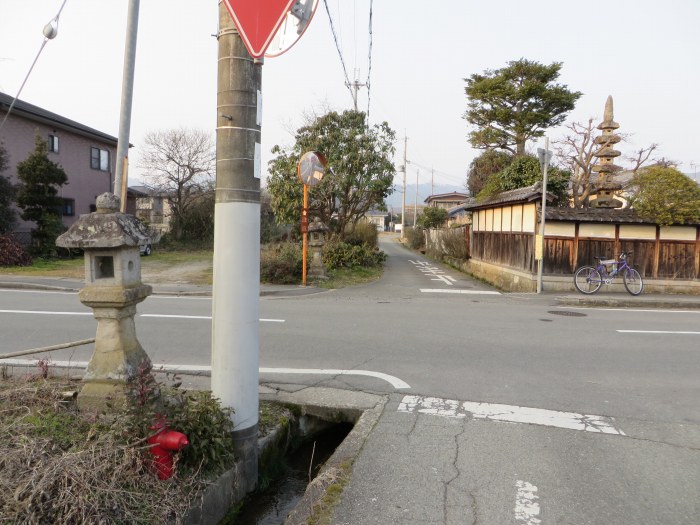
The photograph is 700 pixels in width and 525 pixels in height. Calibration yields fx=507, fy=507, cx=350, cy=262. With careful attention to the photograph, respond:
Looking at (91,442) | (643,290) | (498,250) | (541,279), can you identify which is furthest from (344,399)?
(498,250)

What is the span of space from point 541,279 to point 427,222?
25.3m

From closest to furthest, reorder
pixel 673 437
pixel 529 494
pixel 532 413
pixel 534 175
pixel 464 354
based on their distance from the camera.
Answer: pixel 529 494 → pixel 673 437 → pixel 532 413 → pixel 464 354 → pixel 534 175

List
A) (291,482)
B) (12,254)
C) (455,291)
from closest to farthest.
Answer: (291,482)
(455,291)
(12,254)

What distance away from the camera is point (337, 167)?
1941 cm

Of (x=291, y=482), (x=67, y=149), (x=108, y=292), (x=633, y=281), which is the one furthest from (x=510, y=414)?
(x=67, y=149)

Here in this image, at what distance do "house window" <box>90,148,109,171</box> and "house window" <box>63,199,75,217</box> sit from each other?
309 cm

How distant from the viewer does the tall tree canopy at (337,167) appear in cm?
1947

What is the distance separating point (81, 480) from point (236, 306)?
1285 millimetres

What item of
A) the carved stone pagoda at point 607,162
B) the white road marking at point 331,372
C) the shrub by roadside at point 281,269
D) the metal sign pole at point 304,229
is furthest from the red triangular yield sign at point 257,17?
the carved stone pagoda at point 607,162

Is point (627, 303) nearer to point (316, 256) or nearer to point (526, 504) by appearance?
point (316, 256)

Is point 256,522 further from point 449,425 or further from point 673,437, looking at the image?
point 673,437

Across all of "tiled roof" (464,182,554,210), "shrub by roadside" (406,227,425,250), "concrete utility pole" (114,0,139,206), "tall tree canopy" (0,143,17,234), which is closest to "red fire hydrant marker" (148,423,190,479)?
"concrete utility pole" (114,0,139,206)

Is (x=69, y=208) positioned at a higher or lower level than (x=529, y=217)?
higher

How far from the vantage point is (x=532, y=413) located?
4766 mm
